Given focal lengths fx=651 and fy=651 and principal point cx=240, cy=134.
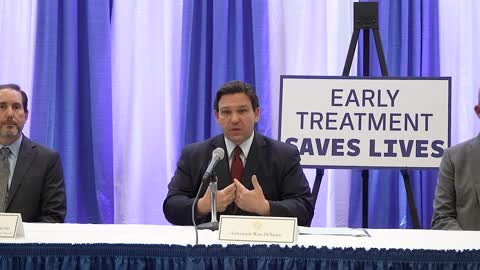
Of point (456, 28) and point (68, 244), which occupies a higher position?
point (456, 28)

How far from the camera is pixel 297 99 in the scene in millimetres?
4258

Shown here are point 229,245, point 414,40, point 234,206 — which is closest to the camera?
point 229,245

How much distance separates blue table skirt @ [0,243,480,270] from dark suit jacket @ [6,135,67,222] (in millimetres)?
1350

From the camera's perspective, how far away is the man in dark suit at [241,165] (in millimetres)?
3303

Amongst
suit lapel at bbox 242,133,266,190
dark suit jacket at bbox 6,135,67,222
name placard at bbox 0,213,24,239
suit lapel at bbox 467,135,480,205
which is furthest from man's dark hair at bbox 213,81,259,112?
name placard at bbox 0,213,24,239

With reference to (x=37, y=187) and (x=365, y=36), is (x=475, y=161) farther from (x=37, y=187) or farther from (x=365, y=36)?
(x=37, y=187)

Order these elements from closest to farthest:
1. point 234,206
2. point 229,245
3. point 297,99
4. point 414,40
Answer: point 229,245
point 234,206
point 297,99
point 414,40

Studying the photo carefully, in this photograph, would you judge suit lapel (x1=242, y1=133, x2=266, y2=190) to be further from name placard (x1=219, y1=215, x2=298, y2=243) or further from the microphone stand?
name placard (x1=219, y1=215, x2=298, y2=243)

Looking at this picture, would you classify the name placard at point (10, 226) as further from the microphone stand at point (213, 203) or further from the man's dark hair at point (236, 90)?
the man's dark hair at point (236, 90)

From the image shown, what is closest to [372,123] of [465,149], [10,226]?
[465,149]

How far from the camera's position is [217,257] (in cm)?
212

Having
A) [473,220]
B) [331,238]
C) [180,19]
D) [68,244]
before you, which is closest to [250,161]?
[331,238]

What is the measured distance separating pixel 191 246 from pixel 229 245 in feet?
0.41

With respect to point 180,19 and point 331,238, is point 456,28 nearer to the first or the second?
point 180,19
